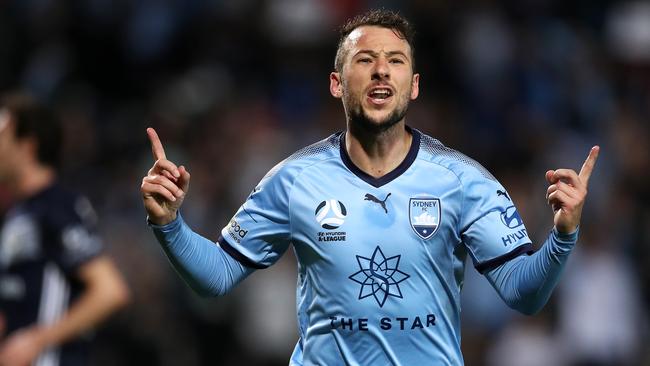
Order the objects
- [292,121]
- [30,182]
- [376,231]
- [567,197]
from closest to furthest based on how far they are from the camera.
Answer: [567,197] → [376,231] → [30,182] → [292,121]

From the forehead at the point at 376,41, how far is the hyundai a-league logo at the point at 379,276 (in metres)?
0.78

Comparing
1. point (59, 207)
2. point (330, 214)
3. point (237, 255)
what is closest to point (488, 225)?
point (330, 214)

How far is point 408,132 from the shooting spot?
5043 millimetres

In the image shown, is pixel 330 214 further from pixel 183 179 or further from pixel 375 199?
pixel 183 179

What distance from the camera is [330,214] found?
4809mm

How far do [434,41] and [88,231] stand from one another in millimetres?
6427

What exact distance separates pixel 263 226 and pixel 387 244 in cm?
54

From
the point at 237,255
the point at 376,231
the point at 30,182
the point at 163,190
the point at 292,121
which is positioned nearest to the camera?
the point at 163,190

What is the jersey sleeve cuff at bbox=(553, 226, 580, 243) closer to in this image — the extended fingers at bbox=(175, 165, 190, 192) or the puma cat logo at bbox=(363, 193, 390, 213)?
the puma cat logo at bbox=(363, 193, 390, 213)

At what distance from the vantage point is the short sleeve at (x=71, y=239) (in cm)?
638

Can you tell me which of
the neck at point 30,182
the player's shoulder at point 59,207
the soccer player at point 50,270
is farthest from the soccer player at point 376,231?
the neck at point 30,182

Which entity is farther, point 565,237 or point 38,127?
point 38,127

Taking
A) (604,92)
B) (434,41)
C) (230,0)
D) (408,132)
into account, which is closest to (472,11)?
(434,41)

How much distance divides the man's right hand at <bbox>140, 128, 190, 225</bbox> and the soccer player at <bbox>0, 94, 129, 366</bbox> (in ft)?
5.63
